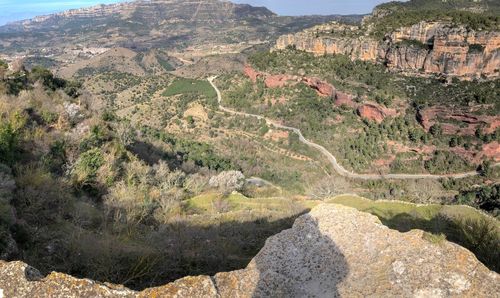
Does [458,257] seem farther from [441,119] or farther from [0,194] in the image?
[441,119]

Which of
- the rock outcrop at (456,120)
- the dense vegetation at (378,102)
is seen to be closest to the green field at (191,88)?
the dense vegetation at (378,102)

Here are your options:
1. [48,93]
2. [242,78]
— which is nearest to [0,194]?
[48,93]

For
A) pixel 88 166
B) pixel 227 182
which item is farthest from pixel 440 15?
pixel 88 166

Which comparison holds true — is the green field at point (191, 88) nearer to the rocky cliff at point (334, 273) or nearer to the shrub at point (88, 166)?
the shrub at point (88, 166)

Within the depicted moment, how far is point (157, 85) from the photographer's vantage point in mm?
83938

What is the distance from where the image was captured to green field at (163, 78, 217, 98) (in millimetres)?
71850

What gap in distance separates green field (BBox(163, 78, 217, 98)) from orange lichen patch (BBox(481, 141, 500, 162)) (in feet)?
131

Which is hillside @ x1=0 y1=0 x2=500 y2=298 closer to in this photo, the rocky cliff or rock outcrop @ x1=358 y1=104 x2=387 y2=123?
the rocky cliff

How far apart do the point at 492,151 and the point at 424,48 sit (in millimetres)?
15785

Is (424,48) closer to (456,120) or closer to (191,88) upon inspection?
(456,120)

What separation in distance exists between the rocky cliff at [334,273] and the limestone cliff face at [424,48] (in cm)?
4576

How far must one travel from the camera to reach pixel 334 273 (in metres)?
9.38

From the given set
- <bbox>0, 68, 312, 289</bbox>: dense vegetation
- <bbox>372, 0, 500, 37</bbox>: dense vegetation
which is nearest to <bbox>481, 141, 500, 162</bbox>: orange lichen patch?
<bbox>372, 0, 500, 37</bbox>: dense vegetation

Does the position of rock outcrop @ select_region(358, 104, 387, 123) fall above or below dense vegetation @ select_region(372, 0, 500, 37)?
below
